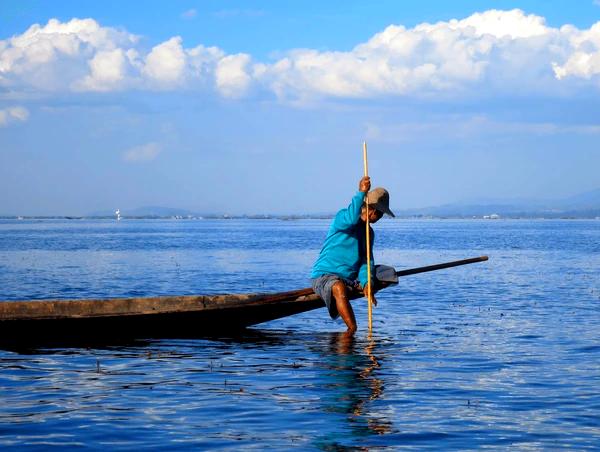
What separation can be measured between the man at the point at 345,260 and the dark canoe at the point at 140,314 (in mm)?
363

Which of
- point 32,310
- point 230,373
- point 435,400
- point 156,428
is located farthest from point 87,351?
point 435,400

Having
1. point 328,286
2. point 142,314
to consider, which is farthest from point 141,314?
point 328,286

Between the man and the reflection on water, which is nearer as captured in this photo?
the reflection on water

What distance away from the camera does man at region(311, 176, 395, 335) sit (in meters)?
13.1

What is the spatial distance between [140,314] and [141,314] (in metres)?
0.02

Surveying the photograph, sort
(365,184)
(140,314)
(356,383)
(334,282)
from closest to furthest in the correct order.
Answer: (356,383) < (365,184) < (334,282) < (140,314)

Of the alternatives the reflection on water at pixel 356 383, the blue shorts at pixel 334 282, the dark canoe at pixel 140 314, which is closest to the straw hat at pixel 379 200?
the blue shorts at pixel 334 282

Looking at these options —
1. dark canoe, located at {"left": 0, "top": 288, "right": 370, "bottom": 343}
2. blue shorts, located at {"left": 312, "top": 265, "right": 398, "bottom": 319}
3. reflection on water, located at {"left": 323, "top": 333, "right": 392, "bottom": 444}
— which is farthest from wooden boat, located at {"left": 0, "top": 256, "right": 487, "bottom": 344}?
reflection on water, located at {"left": 323, "top": 333, "right": 392, "bottom": 444}

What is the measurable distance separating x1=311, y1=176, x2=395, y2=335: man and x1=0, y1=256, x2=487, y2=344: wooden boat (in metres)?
0.33

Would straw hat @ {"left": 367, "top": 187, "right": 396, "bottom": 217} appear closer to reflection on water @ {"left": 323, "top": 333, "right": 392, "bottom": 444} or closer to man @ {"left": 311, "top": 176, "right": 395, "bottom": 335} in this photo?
man @ {"left": 311, "top": 176, "right": 395, "bottom": 335}

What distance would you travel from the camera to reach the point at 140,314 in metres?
14.2

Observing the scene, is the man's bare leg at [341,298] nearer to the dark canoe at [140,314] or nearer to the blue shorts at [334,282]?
the blue shorts at [334,282]

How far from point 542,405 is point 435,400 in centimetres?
119

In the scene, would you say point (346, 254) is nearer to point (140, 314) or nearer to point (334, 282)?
point (334, 282)
